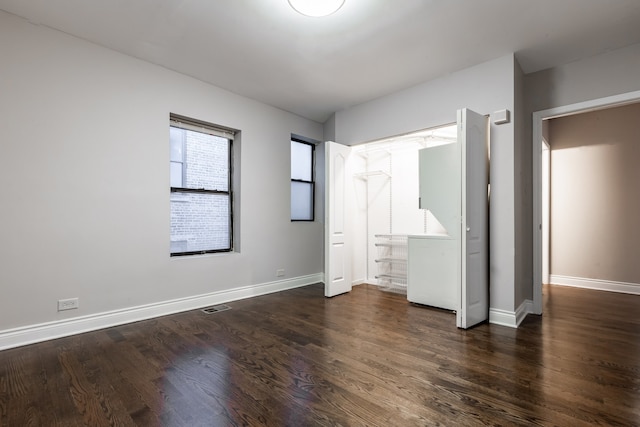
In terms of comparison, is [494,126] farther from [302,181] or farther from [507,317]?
[302,181]

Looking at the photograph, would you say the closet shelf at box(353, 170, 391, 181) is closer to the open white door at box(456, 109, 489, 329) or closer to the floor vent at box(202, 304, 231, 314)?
the open white door at box(456, 109, 489, 329)

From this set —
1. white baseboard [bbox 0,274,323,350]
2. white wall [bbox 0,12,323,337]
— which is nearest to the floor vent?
white baseboard [bbox 0,274,323,350]

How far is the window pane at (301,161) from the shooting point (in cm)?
522

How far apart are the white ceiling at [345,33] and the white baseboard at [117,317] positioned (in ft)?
8.71

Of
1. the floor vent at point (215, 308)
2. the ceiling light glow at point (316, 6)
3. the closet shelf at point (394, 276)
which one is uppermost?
the ceiling light glow at point (316, 6)

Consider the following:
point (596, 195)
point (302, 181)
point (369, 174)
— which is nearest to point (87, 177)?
point (302, 181)

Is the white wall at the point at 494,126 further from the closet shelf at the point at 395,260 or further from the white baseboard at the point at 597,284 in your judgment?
the white baseboard at the point at 597,284

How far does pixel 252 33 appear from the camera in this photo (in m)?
2.82

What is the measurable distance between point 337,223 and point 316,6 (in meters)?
2.72

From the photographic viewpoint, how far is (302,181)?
208 inches

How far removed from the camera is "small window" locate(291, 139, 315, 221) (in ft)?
17.0

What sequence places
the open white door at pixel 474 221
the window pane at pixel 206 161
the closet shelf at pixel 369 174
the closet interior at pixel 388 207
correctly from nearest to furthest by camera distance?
the open white door at pixel 474 221 < the window pane at pixel 206 161 < the closet interior at pixel 388 207 < the closet shelf at pixel 369 174

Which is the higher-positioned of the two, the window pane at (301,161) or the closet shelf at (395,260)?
the window pane at (301,161)

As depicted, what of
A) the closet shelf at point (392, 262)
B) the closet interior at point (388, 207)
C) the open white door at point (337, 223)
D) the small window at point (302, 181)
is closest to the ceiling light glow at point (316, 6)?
the open white door at point (337, 223)
